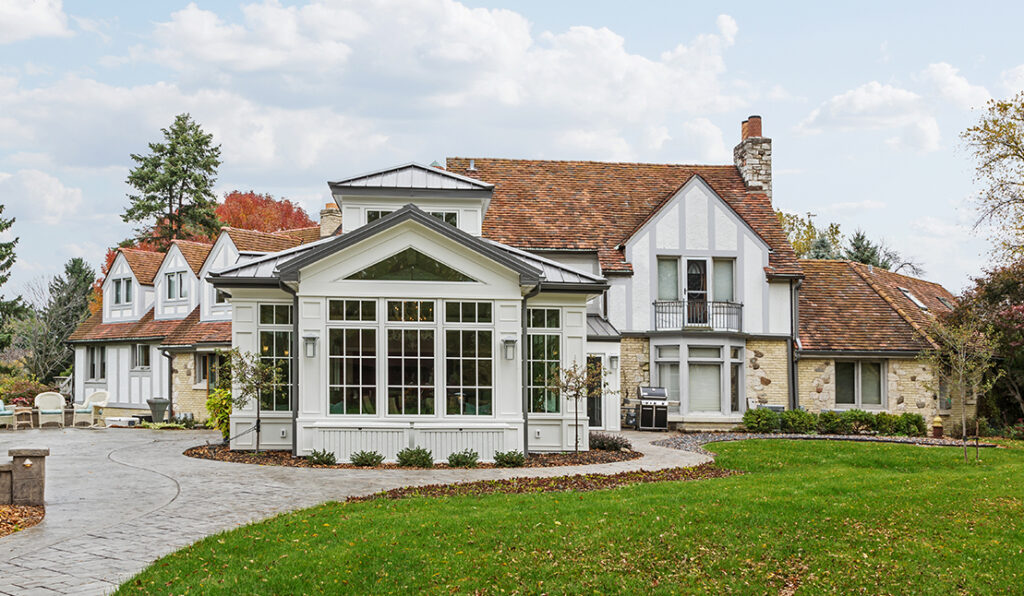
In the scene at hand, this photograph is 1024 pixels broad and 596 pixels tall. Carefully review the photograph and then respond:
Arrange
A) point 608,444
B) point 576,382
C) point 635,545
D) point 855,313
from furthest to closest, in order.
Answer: point 855,313 < point 608,444 < point 576,382 < point 635,545

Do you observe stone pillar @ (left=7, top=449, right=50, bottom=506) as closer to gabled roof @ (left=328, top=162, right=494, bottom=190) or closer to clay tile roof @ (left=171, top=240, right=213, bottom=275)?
gabled roof @ (left=328, top=162, right=494, bottom=190)

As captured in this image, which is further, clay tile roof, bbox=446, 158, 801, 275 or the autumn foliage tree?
the autumn foliage tree

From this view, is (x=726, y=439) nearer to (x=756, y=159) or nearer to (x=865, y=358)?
(x=865, y=358)

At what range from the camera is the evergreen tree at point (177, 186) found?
4441 cm

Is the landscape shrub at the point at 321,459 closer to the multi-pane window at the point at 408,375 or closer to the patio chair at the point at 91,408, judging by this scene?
the multi-pane window at the point at 408,375

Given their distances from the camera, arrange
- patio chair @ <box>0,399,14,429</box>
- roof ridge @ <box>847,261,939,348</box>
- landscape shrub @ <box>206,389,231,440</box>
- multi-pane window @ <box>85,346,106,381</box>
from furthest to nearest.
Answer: multi-pane window @ <box>85,346,106,381</box> → patio chair @ <box>0,399,14,429</box> → roof ridge @ <box>847,261,939,348</box> → landscape shrub @ <box>206,389,231,440</box>

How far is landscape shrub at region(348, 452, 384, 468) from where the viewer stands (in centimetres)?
1489

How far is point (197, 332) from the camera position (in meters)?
27.6

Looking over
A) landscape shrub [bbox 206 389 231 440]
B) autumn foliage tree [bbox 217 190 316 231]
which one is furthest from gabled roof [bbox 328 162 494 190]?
autumn foliage tree [bbox 217 190 316 231]

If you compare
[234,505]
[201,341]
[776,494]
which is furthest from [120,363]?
[776,494]

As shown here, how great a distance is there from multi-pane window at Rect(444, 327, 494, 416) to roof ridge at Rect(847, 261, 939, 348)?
49.6ft

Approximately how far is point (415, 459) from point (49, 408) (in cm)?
1838

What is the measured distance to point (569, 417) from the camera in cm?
1673

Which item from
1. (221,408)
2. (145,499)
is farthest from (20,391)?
(145,499)
